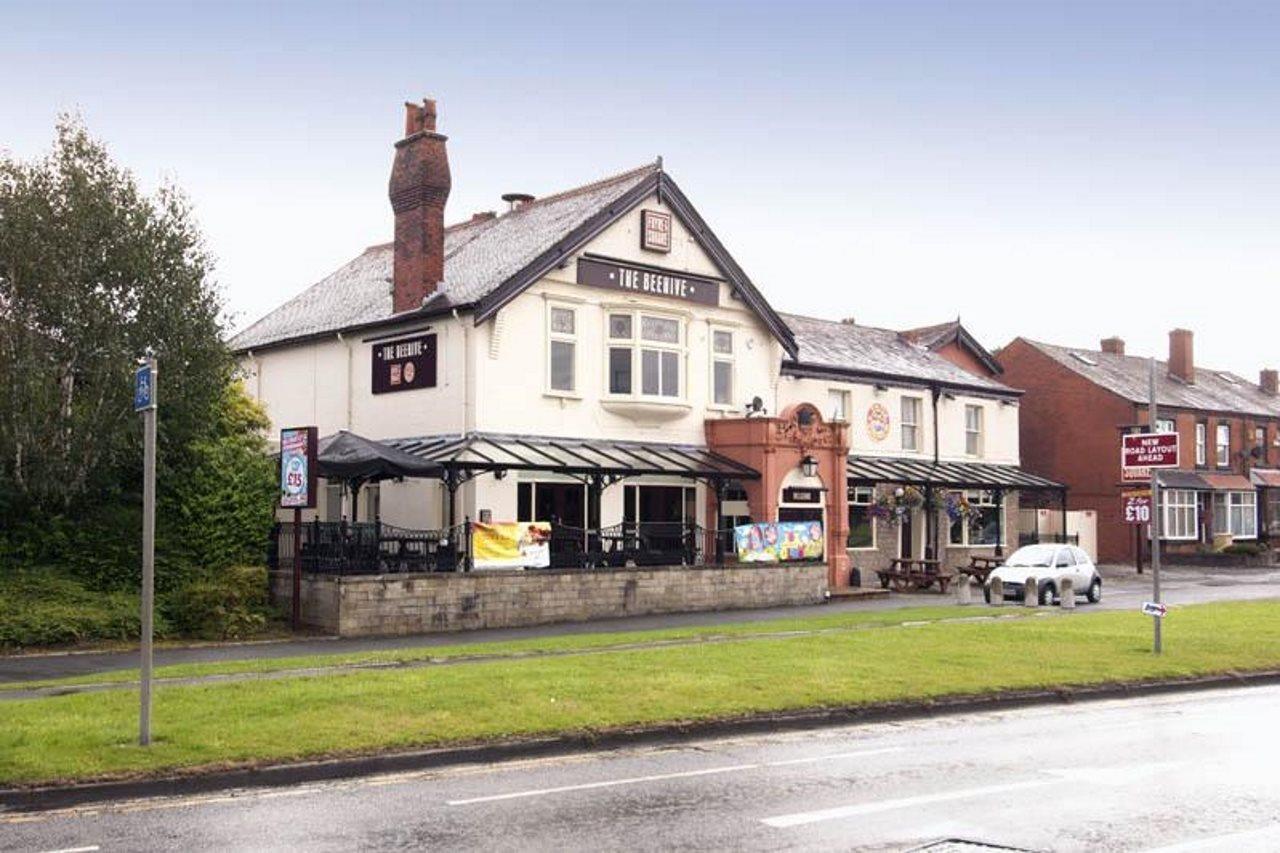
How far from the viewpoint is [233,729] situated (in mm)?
12398

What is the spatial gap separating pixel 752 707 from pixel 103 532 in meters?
15.4

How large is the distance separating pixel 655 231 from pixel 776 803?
83.5ft

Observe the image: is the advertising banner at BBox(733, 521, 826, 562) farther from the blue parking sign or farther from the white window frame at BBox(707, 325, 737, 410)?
the blue parking sign

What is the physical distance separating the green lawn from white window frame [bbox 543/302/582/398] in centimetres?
1075

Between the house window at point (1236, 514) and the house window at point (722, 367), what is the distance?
31394 millimetres

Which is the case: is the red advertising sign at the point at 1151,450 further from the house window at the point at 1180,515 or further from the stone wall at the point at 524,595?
the house window at the point at 1180,515

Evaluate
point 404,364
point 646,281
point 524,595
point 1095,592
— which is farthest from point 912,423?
point 524,595

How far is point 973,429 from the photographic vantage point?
152 feet

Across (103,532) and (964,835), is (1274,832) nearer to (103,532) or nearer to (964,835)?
(964,835)

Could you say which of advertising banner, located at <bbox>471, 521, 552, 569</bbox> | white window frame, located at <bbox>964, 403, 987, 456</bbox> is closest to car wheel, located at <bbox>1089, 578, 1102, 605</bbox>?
white window frame, located at <bbox>964, 403, 987, 456</bbox>

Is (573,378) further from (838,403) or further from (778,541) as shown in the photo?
(838,403)

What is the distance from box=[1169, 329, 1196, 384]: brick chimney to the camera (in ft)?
198

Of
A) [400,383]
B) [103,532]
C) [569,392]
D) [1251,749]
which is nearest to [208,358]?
[103,532]

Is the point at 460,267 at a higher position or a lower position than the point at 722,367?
higher
